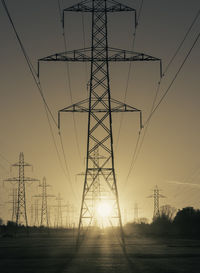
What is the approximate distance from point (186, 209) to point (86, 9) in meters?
63.7

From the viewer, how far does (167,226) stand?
351 ft

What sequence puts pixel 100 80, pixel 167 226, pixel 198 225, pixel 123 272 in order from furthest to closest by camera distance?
pixel 167 226
pixel 198 225
pixel 100 80
pixel 123 272

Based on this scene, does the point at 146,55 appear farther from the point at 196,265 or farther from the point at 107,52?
the point at 196,265

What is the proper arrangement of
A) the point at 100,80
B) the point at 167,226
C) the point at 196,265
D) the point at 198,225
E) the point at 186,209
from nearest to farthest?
the point at 196,265 → the point at 100,80 → the point at 198,225 → the point at 186,209 → the point at 167,226

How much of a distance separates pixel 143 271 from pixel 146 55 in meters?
20.6

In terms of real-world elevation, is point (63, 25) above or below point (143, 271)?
above

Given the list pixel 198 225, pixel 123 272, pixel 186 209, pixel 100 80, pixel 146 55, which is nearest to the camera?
pixel 123 272

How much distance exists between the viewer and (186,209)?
9856cm

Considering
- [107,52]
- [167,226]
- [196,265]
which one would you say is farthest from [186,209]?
[196,265]

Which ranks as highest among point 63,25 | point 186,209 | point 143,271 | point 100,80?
point 63,25

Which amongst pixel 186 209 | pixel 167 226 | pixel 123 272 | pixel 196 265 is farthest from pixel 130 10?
pixel 167 226

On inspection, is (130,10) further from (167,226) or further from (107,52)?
(167,226)

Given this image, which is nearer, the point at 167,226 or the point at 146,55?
the point at 146,55

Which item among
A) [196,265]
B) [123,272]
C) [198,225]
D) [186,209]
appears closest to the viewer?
[123,272]
